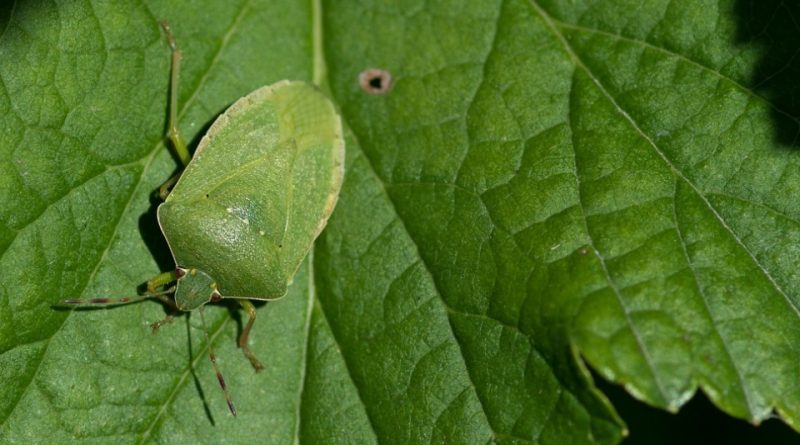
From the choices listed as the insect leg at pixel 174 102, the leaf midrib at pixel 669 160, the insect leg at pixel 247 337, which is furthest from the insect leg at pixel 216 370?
the leaf midrib at pixel 669 160

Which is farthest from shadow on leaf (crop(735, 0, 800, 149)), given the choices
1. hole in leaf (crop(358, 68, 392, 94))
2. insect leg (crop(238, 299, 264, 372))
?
insect leg (crop(238, 299, 264, 372))

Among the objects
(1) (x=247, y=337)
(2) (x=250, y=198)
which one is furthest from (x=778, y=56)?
(1) (x=247, y=337)

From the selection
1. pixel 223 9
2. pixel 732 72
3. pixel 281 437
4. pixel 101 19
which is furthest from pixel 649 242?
pixel 101 19

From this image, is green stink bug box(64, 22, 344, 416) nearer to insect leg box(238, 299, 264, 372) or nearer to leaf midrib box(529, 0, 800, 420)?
insect leg box(238, 299, 264, 372)

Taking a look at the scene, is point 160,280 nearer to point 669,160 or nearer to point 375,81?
point 375,81

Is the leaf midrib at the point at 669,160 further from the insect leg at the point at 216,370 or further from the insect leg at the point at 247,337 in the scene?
the insect leg at the point at 216,370

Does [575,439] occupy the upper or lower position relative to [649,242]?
lower

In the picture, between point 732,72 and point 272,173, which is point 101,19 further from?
point 732,72
